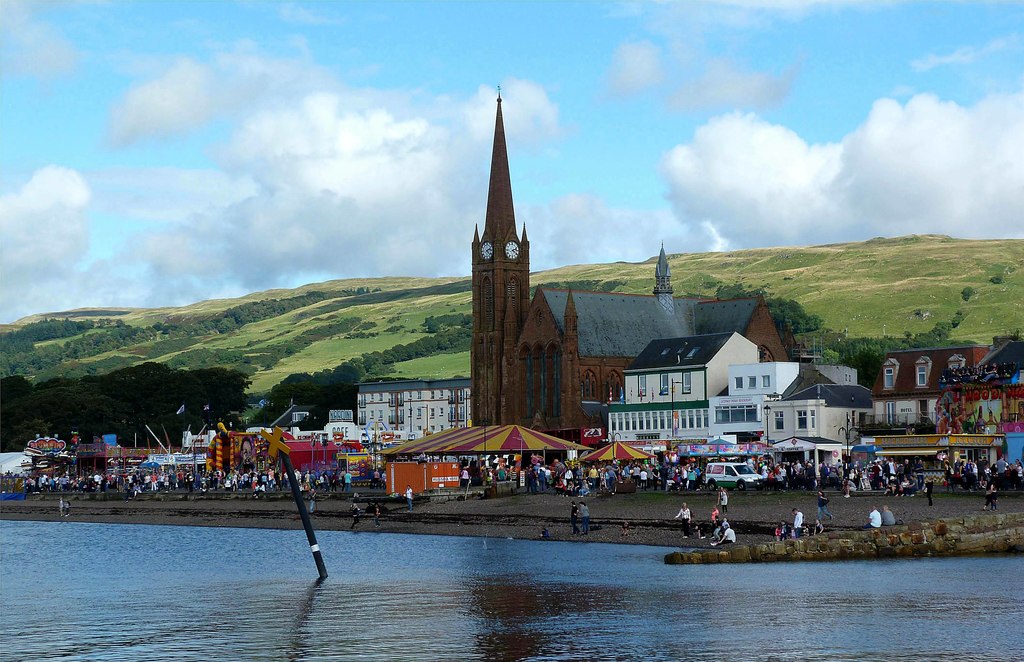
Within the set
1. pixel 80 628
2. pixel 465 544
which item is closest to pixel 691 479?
pixel 465 544

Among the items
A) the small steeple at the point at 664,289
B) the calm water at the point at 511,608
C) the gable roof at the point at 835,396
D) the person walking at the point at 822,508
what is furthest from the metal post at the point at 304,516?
the small steeple at the point at 664,289

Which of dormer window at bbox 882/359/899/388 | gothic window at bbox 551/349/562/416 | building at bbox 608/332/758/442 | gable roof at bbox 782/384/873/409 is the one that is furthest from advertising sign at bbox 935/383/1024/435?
gothic window at bbox 551/349/562/416

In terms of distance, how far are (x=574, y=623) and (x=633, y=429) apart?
85.0 m

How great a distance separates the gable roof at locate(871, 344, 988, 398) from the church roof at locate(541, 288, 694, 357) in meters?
46.2

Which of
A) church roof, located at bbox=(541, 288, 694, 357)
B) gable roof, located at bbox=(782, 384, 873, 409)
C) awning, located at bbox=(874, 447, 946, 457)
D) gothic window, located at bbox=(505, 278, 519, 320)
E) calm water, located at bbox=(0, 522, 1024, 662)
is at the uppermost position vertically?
gothic window, located at bbox=(505, 278, 519, 320)

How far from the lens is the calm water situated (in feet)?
106

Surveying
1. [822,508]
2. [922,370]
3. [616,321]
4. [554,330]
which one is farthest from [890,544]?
[616,321]

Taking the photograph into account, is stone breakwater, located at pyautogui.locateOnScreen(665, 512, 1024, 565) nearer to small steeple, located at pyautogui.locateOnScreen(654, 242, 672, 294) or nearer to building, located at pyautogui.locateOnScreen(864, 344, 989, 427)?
building, located at pyautogui.locateOnScreen(864, 344, 989, 427)

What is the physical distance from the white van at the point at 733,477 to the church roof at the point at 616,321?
71120mm

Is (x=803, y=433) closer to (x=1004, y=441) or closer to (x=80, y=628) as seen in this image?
(x=1004, y=441)

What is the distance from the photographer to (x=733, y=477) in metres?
71.6

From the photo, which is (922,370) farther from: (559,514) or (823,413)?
(559,514)

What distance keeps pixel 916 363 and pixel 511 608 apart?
221ft

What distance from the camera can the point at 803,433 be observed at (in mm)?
103500
